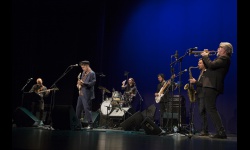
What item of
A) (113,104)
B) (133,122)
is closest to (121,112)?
(113,104)

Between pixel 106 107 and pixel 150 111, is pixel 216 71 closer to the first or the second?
pixel 150 111

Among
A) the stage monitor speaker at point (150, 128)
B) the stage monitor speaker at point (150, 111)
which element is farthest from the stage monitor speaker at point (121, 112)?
the stage monitor speaker at point (150, 128)

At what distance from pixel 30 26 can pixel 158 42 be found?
445 cm

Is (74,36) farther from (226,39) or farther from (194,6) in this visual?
(226,39)

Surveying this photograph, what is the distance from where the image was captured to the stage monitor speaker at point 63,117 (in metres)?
6.00

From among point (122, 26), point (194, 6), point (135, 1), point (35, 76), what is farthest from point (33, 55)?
point (194, 6)

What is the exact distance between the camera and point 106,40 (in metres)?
11.8

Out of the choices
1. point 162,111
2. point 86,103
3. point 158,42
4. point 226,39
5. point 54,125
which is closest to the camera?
point 54,125

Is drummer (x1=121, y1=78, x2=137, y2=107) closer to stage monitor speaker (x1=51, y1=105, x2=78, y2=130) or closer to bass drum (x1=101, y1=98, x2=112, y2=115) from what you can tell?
bass drum (x1=101, y1=98, x2=112, y2=115)

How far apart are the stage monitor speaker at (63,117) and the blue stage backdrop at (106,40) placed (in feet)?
14.1

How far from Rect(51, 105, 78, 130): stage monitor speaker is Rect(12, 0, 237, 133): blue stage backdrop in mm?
4286

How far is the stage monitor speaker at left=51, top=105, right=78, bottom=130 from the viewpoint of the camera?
236 inches

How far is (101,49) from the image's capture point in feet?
38.3

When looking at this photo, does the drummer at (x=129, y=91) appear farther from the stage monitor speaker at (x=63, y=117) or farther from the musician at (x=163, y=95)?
the stage monitor speaker at (x=63, y=117)
